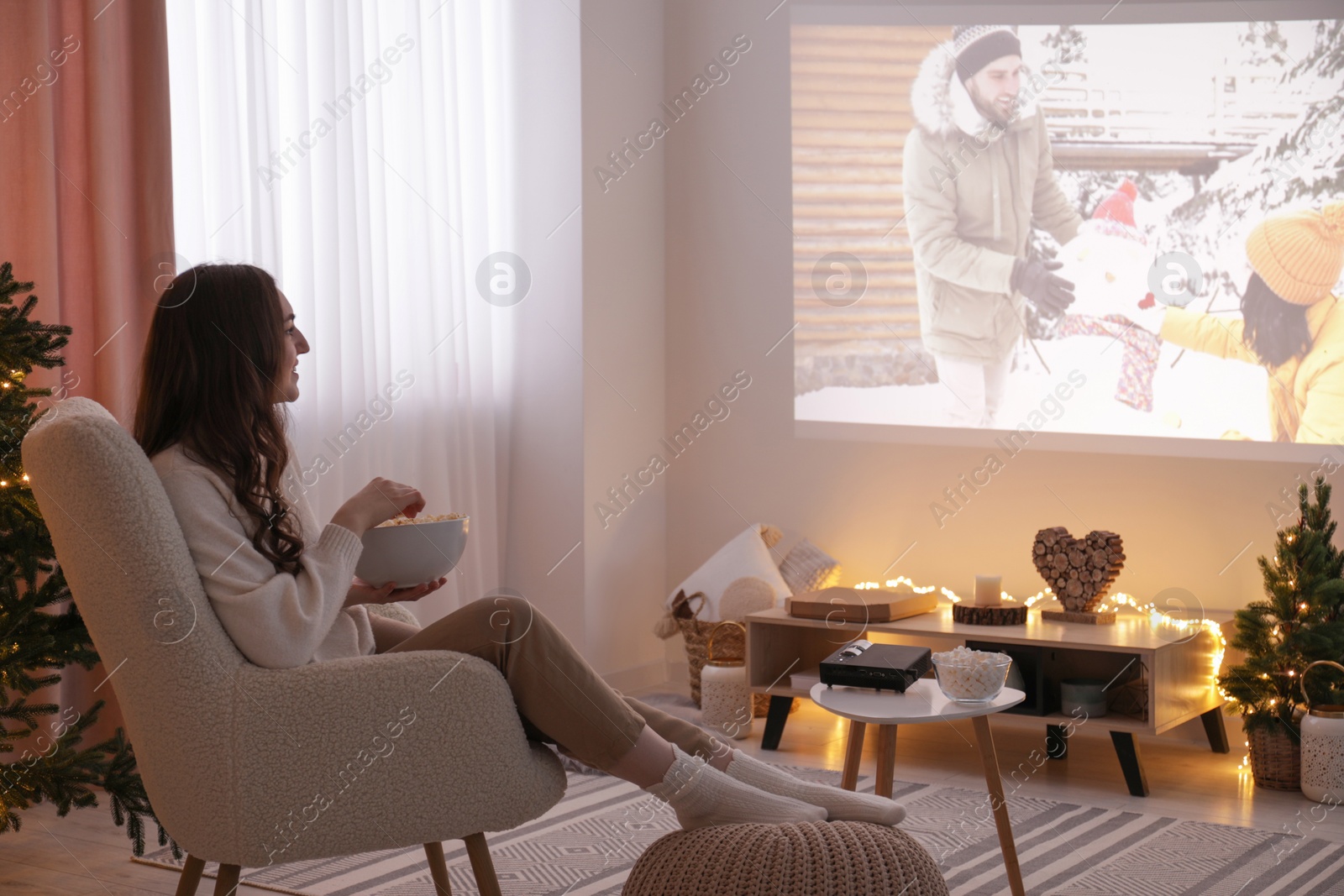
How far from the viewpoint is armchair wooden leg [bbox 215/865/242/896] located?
169 cm

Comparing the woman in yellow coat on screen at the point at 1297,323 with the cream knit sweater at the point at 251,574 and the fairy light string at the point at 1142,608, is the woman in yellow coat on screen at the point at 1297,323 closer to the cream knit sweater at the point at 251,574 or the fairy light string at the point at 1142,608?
the fairy light string at the point at 1142,608

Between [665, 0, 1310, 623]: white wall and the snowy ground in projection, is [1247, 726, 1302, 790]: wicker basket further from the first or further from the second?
the snowy ground in projection

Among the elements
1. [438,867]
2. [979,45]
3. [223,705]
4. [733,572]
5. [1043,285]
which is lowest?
[438,867]

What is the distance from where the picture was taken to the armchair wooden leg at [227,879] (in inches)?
66.7

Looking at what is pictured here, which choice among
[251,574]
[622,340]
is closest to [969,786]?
[622,340]

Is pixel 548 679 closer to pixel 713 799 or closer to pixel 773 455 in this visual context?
pixel 713 799

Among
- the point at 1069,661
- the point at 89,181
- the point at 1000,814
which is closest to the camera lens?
the point at 1000,814

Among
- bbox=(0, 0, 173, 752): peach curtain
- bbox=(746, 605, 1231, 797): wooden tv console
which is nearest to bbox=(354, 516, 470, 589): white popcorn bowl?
bbox=(0, 0, 173, 752): peach curtain

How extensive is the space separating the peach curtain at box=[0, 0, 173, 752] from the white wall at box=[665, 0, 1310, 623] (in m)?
1.74

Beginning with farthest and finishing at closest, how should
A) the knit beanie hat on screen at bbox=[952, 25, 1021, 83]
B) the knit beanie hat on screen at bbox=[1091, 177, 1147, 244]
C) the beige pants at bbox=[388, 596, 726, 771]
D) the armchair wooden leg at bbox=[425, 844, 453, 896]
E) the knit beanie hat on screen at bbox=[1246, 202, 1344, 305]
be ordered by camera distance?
1. the knit beanie hat on screen at bbox=[952, 25, 1021, 83]
2. the knit beanie hat on screen at bbox=[1091, 177, 1147, 244]
3. the knit beanie hat on screen at bbox=[1246, 202, 1344, 305]
4. the armchair wooden leg at bbox=[425, 844, 453, 896]
5. the beige pants at bbox=[388, 596, 726, 771]

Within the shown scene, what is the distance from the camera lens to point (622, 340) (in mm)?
4109

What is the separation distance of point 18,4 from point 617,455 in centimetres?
202

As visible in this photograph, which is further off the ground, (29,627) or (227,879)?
(29,627)

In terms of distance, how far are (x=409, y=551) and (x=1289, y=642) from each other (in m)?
2.07
